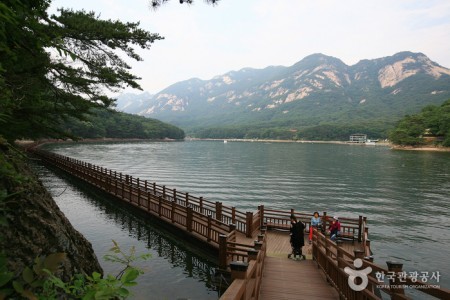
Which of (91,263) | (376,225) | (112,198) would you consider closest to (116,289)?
(91,263)

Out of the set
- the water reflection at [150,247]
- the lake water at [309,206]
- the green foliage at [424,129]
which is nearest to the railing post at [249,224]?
the water reflection at [150,247]

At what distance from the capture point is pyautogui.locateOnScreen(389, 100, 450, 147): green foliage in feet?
385

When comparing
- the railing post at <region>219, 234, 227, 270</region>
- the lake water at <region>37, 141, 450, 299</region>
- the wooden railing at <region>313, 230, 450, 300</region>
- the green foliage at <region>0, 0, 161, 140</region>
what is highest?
the green foliage at <region>0, 0, 161, 140</region>

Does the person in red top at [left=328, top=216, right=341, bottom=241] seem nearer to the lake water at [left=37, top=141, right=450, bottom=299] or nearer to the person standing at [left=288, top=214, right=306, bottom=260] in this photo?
the person standing at [left=288, top=214, right=306, bottom=260]

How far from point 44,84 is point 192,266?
1078 cm

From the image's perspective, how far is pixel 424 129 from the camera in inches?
4961

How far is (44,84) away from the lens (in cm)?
1261

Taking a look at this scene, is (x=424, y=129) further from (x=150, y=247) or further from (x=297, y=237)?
(x=150, y=247)

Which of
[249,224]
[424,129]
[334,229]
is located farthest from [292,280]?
[424,129]

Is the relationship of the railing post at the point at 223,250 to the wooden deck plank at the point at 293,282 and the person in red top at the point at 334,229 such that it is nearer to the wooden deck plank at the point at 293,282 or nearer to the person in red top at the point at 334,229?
the wooden deck plank at the point at 293,282

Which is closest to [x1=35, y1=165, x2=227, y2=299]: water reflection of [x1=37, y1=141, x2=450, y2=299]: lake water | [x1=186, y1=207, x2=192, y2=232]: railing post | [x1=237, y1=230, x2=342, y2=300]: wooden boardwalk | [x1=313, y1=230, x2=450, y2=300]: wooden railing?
[x1=37, y1=141, x2=450, y2=299]: lake water

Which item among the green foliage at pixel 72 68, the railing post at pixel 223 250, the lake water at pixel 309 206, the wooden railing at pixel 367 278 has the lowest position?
the lake water at pixel 309 206

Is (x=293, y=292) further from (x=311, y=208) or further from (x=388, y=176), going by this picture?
(x=388, y=176)

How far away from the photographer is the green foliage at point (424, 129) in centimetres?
11732
